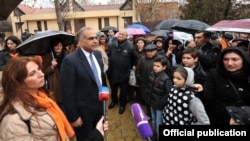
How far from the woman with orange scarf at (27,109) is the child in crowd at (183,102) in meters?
1.31

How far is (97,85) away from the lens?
347 centimetres

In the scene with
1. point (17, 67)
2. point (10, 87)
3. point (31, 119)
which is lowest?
point (31, 119)

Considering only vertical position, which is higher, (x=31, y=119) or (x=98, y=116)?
(x=31, y=119)

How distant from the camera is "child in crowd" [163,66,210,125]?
3084 millimetres

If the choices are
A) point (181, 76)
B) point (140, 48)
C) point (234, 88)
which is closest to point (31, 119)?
point (181, 76)

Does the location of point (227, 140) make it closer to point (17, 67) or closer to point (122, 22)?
point (17, 67)

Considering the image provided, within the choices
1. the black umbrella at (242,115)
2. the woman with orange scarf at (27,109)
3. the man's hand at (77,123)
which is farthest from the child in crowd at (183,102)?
the woman with orange scarf at (27,109)

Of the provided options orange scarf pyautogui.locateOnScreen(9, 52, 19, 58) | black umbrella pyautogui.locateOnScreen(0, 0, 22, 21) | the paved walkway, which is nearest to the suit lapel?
black umbrella pyautogui.locateOnScreen(0, 0, 22, 21)

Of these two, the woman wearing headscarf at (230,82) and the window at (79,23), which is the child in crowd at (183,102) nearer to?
the woman wearing headscarf at (230,82)

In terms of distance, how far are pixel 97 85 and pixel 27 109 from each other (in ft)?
4.88

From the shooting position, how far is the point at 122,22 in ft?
135

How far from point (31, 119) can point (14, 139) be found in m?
0.19

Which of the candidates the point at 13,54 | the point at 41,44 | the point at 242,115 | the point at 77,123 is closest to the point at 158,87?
the point at 77,123

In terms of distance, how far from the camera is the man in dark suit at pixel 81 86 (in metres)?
3.27
